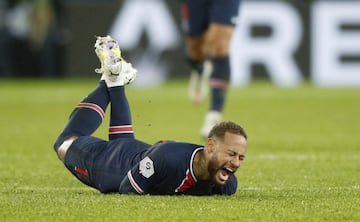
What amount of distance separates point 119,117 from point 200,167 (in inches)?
43.3

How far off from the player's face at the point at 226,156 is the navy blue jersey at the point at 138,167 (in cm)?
15

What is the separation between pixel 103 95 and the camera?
663 cm

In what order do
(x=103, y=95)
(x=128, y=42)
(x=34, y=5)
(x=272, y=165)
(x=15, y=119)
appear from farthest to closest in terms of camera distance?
(x=34, y=5)
(x=128, y=42)
(x=15, y=119)
(x=272, y=165)
(x=103, y=95)

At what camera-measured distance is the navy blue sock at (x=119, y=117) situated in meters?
6.49

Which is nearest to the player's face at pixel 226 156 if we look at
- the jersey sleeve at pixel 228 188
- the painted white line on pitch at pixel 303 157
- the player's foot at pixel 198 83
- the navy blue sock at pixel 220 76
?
the jersey sleeve at pixel 228 188

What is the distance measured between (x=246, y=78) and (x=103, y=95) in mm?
11542

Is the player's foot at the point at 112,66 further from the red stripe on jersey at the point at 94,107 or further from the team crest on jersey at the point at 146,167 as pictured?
the team crest on jersey at the point at 146,167

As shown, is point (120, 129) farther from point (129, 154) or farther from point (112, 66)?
point (129, 154)

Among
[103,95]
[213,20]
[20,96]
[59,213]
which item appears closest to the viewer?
[59,213]

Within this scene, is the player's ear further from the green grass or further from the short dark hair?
the green grass

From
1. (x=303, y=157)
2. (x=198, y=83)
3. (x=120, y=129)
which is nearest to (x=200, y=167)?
(x=120, y=129)

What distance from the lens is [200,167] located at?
556cm

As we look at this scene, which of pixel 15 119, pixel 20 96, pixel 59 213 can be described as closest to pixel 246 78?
pixel 20 96

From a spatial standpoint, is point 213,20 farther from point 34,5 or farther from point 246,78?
point 34,5
